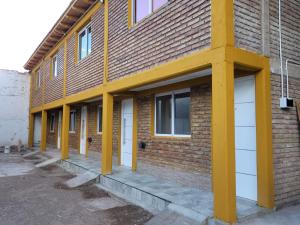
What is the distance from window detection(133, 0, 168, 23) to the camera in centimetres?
659

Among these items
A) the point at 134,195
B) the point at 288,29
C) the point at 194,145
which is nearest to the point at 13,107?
the point at 134,195

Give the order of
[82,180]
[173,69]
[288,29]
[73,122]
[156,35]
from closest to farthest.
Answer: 1. [173,69]
2. [288,29]
3. [156,35]
4. [82,180]
5. [73,122]

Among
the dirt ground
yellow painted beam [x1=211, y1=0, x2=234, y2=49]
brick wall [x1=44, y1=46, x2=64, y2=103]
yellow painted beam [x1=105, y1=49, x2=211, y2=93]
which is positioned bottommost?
the dirt ground

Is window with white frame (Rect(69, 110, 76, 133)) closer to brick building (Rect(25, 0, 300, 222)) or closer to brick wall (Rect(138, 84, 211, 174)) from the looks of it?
brick building (Rect(25, 0, 300, 222))

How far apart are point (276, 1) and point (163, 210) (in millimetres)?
4828

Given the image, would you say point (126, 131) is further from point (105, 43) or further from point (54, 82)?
point (54, 82)

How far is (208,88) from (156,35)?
1.71 meters

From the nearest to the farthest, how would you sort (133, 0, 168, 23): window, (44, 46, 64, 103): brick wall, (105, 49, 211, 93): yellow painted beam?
(105, 49, 211, 93): yellow painted beam
(133, 0, 168, 23): window
(44, 46, 64, 103): brick wall

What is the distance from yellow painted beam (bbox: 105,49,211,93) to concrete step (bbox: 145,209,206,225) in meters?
2.66

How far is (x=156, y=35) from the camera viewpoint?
620 centimetres

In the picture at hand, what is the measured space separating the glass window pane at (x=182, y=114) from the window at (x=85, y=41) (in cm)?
496

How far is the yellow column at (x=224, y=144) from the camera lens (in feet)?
13.6

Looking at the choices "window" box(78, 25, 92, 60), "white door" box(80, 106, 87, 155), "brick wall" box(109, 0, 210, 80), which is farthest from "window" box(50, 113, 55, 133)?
"brick wall" box(109, 0, 210, 80)

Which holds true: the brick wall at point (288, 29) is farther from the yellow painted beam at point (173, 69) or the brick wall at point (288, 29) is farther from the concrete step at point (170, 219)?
the concrete step at point (170, 219)
